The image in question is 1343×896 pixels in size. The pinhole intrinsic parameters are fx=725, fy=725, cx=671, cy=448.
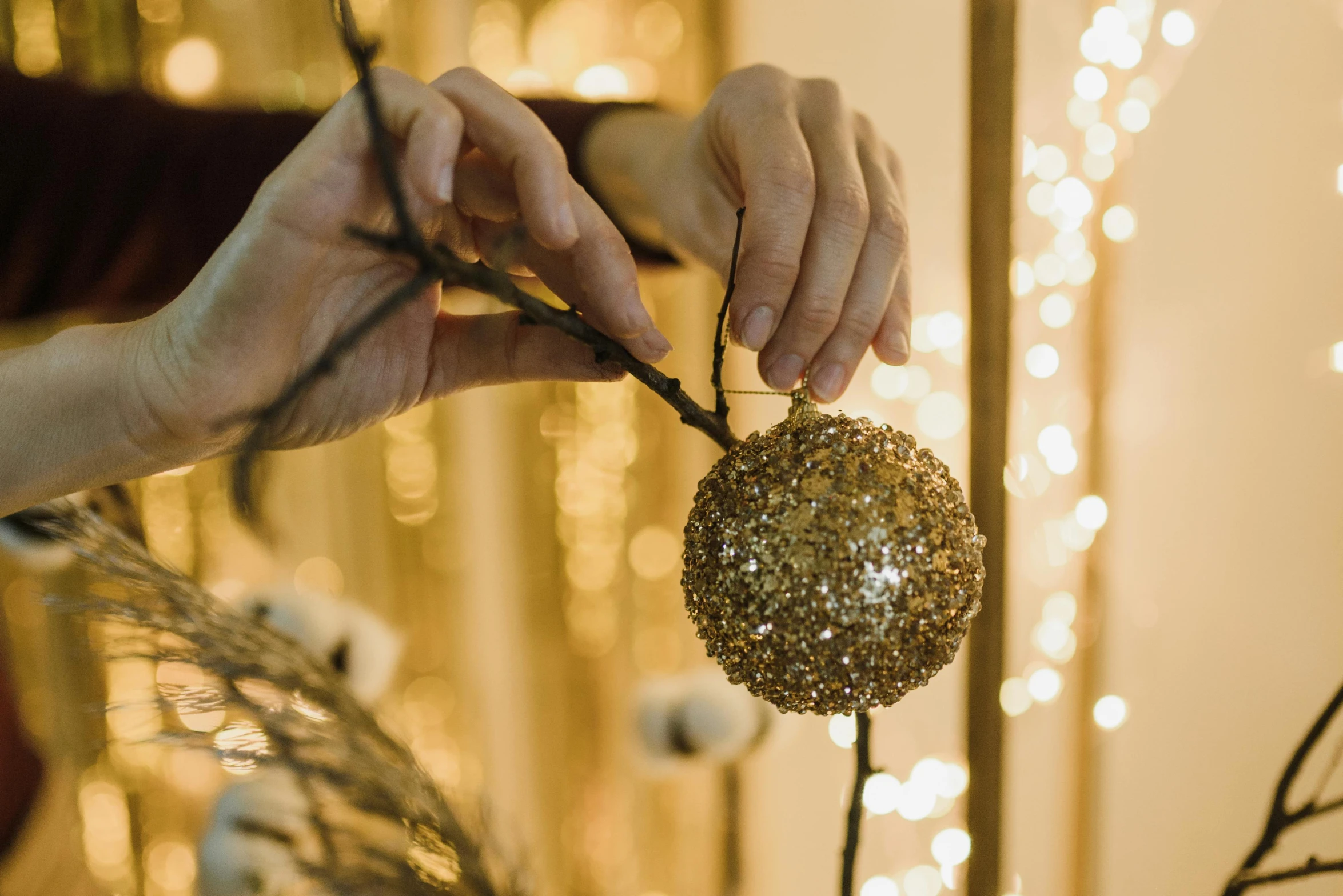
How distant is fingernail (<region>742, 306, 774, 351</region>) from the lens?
0.49 meters

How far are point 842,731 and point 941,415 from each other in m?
0.57

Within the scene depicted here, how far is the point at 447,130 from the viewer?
403 millimetres

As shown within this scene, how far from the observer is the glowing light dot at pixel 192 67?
1126 millimetres

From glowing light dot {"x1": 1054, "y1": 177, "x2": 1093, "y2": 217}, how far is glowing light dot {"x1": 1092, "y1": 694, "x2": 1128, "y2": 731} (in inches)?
27.5

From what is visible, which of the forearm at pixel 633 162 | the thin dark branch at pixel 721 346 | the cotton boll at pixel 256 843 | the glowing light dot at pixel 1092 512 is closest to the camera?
the thin dark branch at pixel 721 346

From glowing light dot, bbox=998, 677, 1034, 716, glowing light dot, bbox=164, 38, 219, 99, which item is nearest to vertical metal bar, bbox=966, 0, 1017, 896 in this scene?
glowing light dot, bbox=998, 677, 1034, 716

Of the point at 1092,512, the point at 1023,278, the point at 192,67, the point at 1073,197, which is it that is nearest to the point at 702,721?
the point at 1092,512

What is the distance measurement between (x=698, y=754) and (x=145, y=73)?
1.32 m

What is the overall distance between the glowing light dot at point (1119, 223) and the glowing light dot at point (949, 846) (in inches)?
36.3

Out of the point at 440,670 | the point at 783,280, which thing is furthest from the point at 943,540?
the point at 440,670

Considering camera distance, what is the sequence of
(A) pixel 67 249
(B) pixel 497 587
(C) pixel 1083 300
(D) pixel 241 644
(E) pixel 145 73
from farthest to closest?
(B) pixel 497 587, (E) pixel 145 73, (C) pixel 1083 300, (A) pixel 67 249, (D) pixel 241 644

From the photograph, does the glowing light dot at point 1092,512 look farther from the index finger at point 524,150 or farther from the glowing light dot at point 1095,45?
the index finger at point 524,150

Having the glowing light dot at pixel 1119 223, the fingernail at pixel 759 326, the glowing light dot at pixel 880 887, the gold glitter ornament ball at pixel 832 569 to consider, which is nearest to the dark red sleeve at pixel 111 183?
the fingernail at pixel 759 326

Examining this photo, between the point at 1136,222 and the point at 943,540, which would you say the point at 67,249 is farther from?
the point at 1136,222
